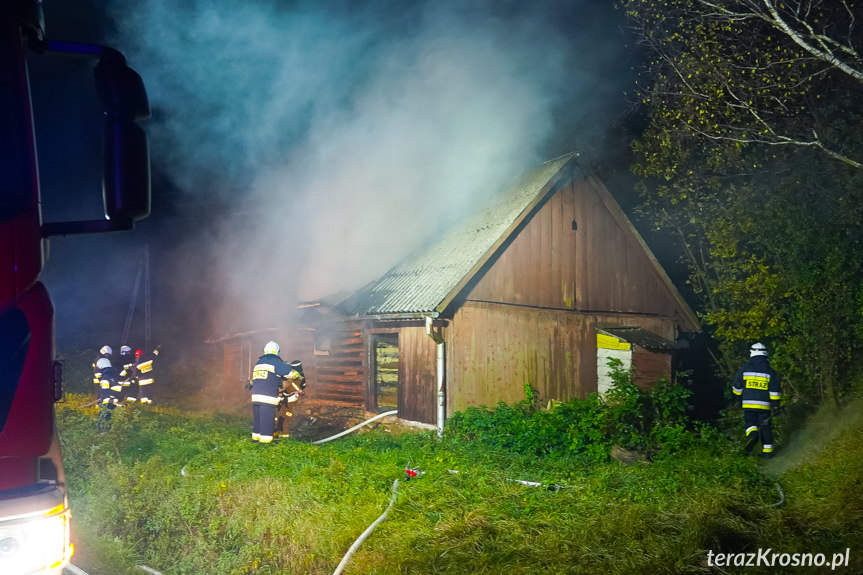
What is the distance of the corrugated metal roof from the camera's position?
1239 cm

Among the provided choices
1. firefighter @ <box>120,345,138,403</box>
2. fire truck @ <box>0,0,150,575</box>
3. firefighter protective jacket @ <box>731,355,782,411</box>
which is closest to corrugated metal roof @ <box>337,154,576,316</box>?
firefighter @ <box>120,345,138,403</box>

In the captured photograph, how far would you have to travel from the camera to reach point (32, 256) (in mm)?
2604

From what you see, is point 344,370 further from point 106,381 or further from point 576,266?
point 576,266

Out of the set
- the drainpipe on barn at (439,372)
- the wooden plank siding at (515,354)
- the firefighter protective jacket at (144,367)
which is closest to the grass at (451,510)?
the drainpipe on barn at (439,372)

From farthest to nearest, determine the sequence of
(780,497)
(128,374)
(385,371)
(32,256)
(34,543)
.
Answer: (128,374)
(385,371)
(780,497)
(32,256)
(34,543)

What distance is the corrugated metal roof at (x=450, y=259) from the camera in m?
12.4

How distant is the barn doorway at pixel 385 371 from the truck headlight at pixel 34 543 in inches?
444

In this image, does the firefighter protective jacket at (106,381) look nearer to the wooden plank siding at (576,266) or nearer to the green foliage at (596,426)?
the green foliage at (596,426)

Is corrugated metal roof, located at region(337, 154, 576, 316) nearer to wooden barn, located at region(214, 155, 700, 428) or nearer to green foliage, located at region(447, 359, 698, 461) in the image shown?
wooden barn, located at region(214, 155, 700, 428)

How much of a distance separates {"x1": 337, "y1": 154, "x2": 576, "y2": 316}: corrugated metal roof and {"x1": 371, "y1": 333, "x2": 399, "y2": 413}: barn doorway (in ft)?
3.12

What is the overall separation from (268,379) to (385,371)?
445 cm

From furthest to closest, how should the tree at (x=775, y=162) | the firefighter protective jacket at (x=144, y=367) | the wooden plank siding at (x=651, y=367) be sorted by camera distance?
the firefighter protective jacket at (x=144, y=367), the wooden plank siding at (x=651, y=367), the tree at (x=775, y=162)

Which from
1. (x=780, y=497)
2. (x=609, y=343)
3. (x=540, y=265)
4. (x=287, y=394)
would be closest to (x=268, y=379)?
(x=287, y=394)

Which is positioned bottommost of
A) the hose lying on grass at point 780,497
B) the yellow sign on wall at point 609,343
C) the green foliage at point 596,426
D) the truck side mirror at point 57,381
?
the green foliage at point 596,426
